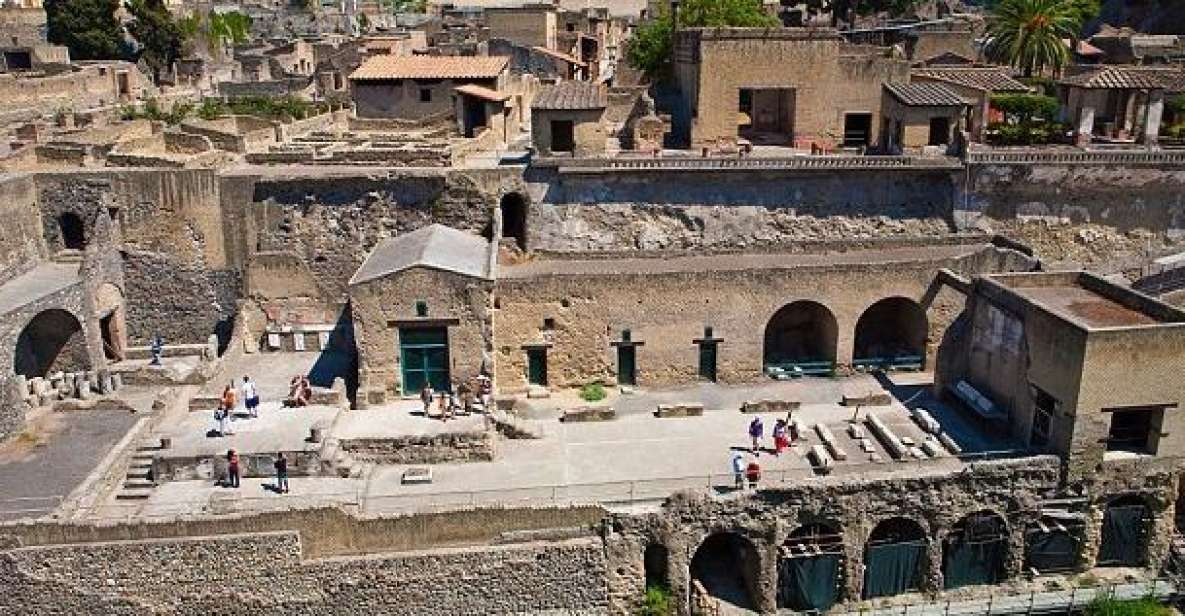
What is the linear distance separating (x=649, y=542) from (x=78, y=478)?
14151 mm

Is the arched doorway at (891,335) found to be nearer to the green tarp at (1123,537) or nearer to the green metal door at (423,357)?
the green tarp at (1123,537)

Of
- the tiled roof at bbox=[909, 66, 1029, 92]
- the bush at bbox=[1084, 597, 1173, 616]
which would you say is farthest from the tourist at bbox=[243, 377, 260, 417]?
the tiled roof at bbox=[909, 66, 1029, 92]

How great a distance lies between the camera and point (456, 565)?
905 inches

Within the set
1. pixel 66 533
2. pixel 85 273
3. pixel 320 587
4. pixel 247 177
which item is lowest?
pixel 320 587

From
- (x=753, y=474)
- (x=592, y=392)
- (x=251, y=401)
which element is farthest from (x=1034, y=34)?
(x=251, y=401)

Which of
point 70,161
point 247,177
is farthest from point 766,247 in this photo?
point 70,161

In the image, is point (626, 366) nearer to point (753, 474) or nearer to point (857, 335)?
point (753, 474)

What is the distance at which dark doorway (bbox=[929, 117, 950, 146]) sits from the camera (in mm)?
38688

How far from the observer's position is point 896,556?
25.4 m

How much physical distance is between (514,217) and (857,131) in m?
15.0

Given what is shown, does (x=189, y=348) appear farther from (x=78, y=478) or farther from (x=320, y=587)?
(x=320, y=587)

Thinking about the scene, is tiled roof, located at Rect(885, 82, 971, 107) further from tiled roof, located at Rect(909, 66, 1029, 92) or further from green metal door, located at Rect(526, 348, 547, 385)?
green metal door, located at Rect(526, 348, 547, 385)

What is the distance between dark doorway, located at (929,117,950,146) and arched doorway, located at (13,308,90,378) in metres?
31.0

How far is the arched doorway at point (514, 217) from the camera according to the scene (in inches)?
1462
